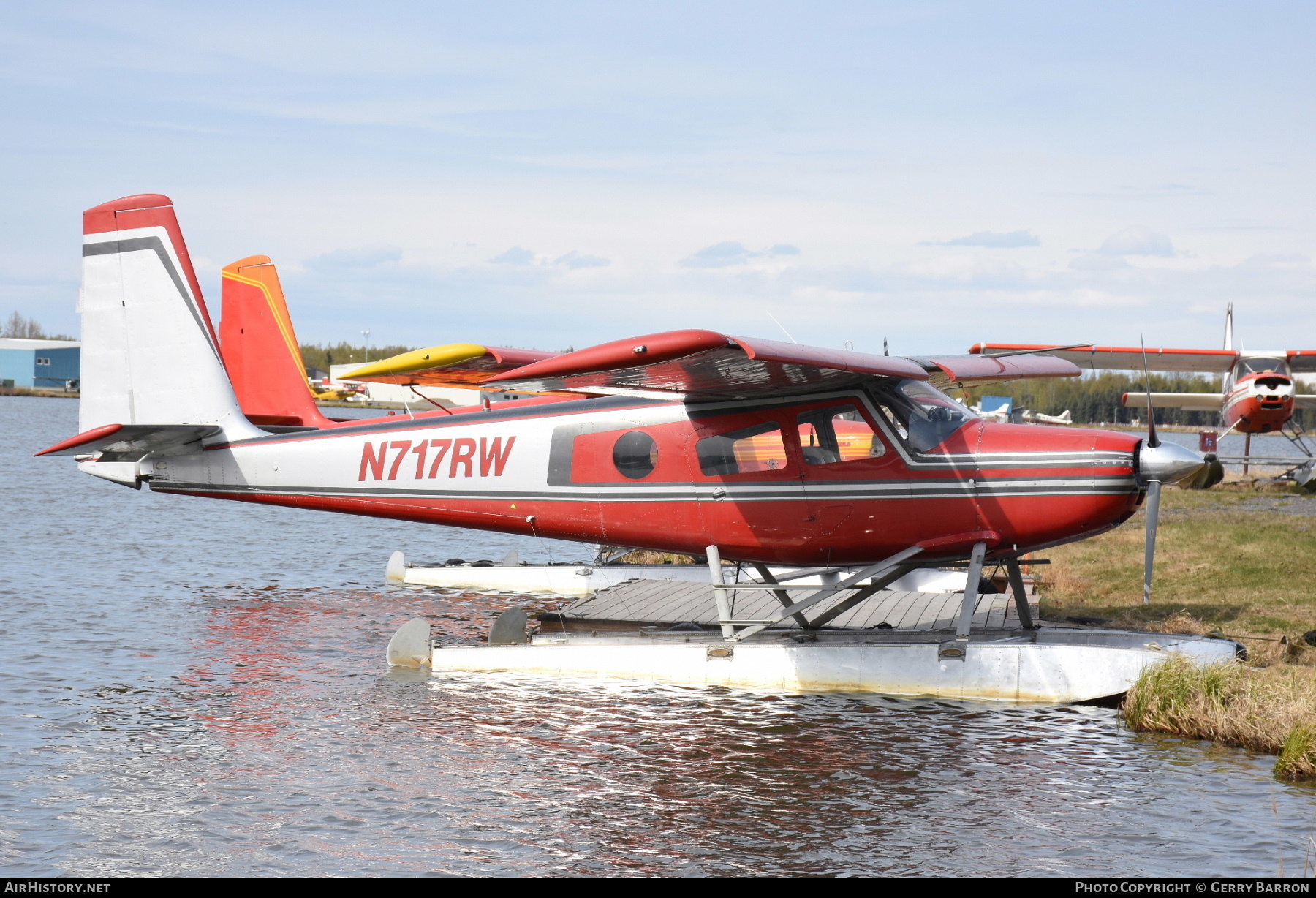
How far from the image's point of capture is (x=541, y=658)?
1039 cm

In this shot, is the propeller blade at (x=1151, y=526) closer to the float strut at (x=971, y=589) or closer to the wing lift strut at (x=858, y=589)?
the wing lift strut at (x=858, y=589)

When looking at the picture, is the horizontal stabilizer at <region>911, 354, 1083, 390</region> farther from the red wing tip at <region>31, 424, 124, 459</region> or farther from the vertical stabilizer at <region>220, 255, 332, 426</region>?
the vertical stabilizer at <region>220, 255, 332, 426</region>

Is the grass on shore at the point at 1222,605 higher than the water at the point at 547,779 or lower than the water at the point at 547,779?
higher

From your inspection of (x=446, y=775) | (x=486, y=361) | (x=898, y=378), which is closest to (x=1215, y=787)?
(x=898, y=378)

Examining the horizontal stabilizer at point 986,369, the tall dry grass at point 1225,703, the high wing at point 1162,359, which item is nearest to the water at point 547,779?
the tall dry grass at point 1225,703

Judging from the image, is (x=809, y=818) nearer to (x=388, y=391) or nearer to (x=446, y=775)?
(x=446, y=775)

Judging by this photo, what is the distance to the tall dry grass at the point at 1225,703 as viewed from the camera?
7938mm

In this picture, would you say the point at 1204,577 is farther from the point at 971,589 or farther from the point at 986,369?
the point at 971,589

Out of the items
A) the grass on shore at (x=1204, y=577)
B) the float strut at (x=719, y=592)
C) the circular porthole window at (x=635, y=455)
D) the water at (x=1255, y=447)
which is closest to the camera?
the float strut at (x=719, y=592)

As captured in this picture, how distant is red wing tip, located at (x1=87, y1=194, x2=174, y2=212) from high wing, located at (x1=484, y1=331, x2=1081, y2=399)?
5268 millimetres

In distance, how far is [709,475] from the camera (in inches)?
399

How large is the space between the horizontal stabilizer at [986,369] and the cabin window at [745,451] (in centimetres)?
178

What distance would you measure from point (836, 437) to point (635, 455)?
186cm
